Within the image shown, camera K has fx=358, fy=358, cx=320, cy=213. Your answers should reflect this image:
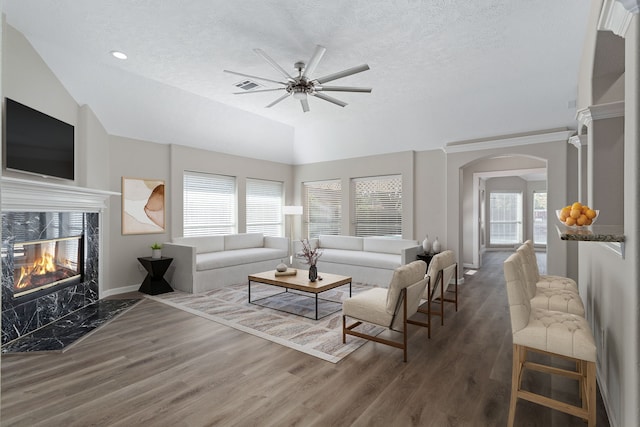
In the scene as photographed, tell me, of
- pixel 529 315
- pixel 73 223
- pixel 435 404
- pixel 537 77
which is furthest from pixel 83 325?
pixel 537 77

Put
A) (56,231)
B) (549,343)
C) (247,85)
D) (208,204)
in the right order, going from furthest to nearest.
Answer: (208,204) < (247,85) < (56,231) < (549,343)

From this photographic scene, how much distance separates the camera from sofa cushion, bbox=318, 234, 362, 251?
7.47 meters

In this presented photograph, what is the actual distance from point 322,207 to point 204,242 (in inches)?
119

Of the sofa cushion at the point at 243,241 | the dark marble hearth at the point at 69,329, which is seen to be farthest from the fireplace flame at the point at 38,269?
the sofa cushion at the point at 243,241

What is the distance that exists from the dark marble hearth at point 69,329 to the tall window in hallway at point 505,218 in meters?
10.3

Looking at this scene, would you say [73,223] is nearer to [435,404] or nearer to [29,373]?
[29,373]

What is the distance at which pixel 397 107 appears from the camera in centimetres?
611

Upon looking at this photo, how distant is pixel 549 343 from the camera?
2373 mm

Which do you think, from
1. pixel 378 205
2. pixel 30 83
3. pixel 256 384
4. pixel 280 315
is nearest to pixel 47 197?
pixel 30 83

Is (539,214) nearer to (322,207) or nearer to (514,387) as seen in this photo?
(322,207)

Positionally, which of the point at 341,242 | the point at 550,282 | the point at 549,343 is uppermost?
the point at 341,242

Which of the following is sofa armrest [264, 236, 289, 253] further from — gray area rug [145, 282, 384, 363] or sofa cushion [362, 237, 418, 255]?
sofa cushion [362, 237, 418, 255]

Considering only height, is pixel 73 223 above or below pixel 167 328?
above

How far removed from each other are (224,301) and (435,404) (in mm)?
3434
